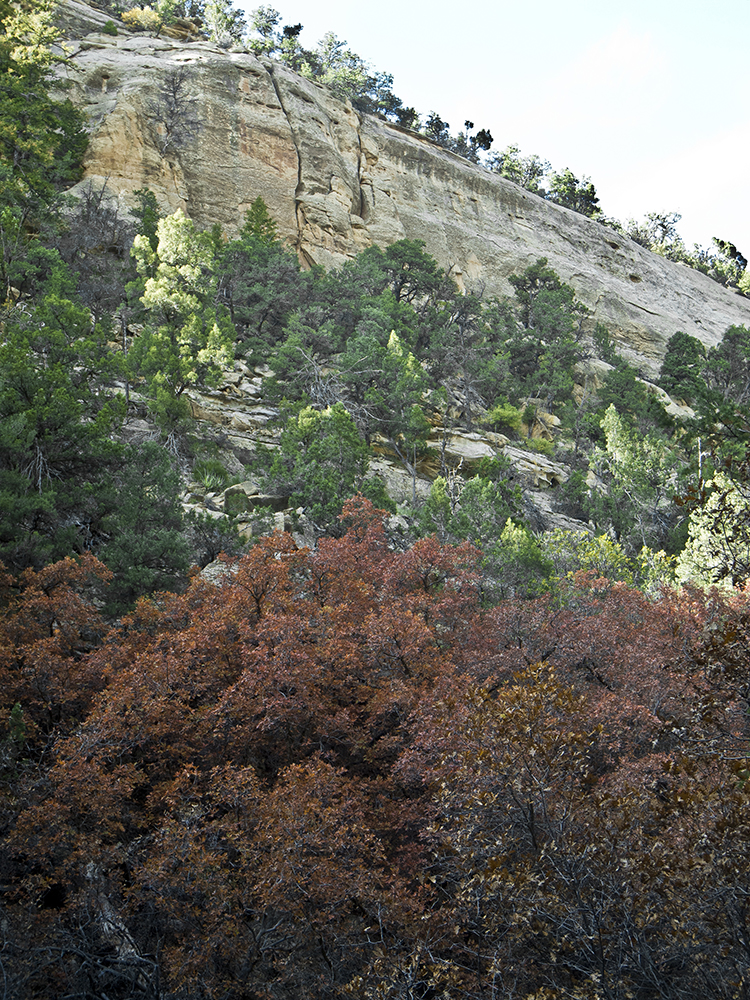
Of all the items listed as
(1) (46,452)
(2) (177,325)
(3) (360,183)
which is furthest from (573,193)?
(1) (46,452)

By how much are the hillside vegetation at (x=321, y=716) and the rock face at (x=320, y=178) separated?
1453cm

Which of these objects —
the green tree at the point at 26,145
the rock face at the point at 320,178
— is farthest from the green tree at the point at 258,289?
the rock face at the point at 320,178

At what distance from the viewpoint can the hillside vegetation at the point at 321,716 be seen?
7113mm

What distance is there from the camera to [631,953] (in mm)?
6617

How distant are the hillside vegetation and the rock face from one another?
14531mm

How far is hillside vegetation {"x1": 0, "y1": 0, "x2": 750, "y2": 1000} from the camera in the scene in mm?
7113

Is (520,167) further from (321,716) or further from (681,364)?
(321,716)

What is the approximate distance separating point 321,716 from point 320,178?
39444 millimetres

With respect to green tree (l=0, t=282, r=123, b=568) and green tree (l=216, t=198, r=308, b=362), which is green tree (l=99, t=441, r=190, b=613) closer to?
green tree (l=0, t=282, r=123, b=568)

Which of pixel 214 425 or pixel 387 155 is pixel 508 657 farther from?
pixel 387 155

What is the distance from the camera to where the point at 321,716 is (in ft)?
34.4

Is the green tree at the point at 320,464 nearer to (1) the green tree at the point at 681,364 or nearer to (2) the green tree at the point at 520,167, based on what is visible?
(1) the green tree at the point at 681,364

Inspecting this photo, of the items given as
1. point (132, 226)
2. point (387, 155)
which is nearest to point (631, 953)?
point (132, 226)

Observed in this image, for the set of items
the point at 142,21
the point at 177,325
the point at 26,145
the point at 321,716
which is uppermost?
the point at 142,21
